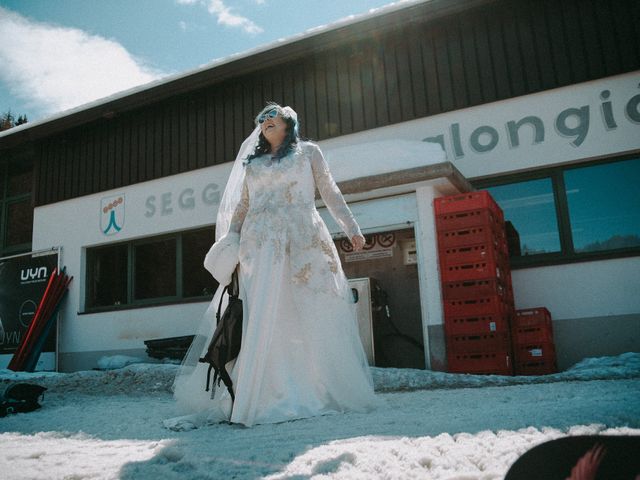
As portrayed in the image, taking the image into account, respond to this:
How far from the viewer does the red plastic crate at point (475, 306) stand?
191 inches

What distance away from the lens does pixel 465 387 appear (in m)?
4.13

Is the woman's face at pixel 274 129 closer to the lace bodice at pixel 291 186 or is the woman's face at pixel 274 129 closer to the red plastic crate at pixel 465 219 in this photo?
the lace bodice at pixel 291 186

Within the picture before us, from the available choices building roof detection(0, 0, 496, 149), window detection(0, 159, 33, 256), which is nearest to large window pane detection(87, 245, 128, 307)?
window detection(0, 159, 33, 256)

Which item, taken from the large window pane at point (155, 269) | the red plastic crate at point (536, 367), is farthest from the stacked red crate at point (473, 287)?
the large window pane at point (155, 269)

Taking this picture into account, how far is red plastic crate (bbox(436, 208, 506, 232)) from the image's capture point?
505 cm

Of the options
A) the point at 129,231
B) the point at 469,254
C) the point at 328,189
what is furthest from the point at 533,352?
the point at 129,231

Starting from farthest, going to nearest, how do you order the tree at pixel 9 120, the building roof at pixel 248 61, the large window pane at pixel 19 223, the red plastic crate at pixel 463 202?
the tree at pixel 9 120 → the large window pane at pixel 19 223 → the building roof at pixel 248 61 → the red plastic crate at pixel 463 202

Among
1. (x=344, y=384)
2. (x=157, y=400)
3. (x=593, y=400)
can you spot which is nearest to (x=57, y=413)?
(x=157, y=400)

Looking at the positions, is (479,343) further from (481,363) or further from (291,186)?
(291,186)

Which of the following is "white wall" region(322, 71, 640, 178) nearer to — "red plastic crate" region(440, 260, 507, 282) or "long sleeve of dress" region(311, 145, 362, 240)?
"red plastic crate" region(440, 260, 507, 282)

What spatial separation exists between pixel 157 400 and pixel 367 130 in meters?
4.74

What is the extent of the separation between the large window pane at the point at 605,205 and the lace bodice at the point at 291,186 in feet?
13.0

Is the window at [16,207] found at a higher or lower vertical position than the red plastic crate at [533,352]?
higher

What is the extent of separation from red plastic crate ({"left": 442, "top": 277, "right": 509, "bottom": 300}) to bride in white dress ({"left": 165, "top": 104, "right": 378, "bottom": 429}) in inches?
81.1
